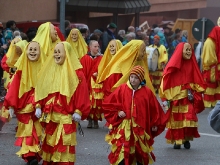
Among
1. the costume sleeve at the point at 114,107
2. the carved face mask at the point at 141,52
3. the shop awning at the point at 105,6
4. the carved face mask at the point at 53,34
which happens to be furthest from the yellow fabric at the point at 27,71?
the shop awning at the point at 105,6

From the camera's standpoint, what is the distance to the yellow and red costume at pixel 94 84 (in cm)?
1479

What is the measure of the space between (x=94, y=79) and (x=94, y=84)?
98 millimetres

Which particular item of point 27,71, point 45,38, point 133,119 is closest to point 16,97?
point 27,71

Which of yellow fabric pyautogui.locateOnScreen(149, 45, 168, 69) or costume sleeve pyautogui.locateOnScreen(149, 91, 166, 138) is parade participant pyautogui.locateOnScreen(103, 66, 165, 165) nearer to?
costume sleeve pyautogui.locateOnScreen(149, 91, 166, 138)

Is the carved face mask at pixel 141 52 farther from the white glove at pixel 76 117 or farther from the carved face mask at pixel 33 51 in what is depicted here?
the white glove at pixel 76 117

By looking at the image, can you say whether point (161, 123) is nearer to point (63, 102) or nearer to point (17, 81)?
point (63, 102)

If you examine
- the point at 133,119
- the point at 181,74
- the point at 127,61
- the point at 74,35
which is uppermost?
the point at 74,35

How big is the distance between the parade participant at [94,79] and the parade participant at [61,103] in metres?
4.50

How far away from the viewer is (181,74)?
12.6 meters

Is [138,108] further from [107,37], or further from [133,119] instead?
[107,37]

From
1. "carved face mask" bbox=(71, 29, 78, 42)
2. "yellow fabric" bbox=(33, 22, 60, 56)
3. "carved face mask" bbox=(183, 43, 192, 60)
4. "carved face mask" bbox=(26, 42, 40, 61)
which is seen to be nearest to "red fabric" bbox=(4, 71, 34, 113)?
"carved face mask" bbox=(26, 42, 40, 61)

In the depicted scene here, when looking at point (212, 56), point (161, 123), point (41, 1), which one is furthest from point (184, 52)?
point (41, 1)

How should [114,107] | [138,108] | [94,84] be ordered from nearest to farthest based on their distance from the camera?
[138,108] → [114,107] → [94,84]

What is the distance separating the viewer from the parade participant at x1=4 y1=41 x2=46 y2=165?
10664 mm
